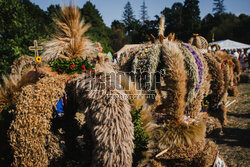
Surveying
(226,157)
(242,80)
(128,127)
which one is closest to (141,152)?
(128,127)

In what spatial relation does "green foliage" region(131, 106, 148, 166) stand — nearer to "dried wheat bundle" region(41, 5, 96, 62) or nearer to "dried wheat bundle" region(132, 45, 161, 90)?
"dried wheat bundle" region(132, 45, 161, 90)

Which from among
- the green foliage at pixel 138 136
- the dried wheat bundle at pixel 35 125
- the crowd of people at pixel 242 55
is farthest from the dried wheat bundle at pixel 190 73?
the crowd of people at pixel 242 55

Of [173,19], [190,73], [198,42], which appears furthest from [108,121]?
[173,19]

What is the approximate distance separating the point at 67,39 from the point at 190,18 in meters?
46.3

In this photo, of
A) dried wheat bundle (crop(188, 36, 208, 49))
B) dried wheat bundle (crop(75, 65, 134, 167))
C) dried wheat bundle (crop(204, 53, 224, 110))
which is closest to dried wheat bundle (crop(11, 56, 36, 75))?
dried wheat bundle (crop(75, 65, 134, 167))

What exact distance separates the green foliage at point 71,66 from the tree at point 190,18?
124 feet

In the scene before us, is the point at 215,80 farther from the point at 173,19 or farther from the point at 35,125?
the point at 173,19

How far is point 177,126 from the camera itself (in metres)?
3.32

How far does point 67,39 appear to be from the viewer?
8.57 feet

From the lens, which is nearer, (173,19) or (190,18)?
(190,18)

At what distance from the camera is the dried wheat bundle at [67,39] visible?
100 inches

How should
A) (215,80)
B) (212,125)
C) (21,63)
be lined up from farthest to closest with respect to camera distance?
(21,63)
(215,80)
(212,125)

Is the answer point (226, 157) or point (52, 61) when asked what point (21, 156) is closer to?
point (52, 61)

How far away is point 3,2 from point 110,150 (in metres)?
7.51
